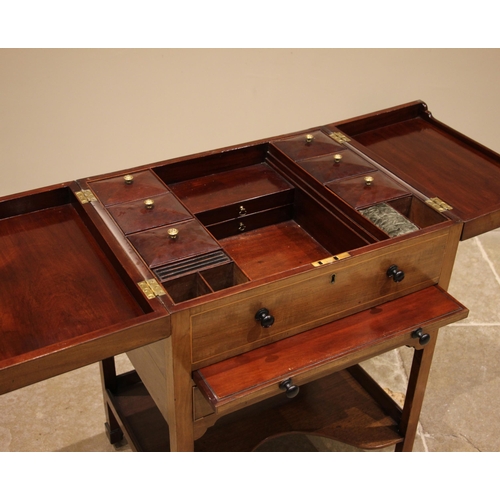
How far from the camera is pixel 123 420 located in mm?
3146

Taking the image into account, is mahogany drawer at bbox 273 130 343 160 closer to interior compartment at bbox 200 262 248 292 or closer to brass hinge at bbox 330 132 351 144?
brass hinge at bbox 330 132 351 144

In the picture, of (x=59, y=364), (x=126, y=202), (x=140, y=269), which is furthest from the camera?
(x=126, y=202)

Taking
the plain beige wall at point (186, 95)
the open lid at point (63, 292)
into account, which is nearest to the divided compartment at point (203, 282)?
the open lid at point (63, 292)

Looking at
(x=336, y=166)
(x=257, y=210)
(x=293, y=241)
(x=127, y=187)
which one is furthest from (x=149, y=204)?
(x=336, y=166)

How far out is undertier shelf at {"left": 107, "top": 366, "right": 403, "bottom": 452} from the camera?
304cm

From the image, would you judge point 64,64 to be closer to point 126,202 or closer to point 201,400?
point 126,202

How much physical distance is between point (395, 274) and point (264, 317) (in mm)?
500

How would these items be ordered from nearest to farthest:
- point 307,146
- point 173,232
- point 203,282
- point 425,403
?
point 203,282 → point 173,232 → point 307,146 → point 425,403

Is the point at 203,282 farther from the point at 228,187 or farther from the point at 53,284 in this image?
the point at 228,187

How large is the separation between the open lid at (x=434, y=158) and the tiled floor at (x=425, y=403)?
1108 millimetres

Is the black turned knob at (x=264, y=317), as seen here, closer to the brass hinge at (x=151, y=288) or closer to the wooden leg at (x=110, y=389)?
the brass hinge at (x=151, y=288)

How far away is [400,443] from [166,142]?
2.18m

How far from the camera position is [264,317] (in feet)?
7.77

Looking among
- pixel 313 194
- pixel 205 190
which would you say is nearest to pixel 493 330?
pixel 313 194
